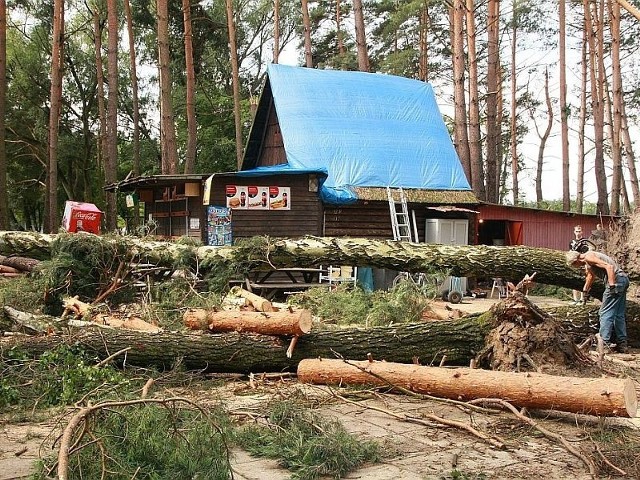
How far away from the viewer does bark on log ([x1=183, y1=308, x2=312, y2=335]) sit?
24.8ft

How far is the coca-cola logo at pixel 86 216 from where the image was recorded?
20.2 m

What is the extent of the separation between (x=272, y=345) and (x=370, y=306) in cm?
395

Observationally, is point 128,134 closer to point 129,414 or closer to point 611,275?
point 611,275

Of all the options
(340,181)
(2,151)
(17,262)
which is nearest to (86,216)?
(2,151)

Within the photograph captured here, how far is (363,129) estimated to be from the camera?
20.9m

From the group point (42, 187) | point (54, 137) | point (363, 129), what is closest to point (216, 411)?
point (363, 129)

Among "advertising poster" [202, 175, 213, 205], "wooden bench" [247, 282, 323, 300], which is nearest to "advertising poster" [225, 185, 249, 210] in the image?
"advertising poster" [202, 175, 213, 205]

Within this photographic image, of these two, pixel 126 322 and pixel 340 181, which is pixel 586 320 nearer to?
pixel 126 322

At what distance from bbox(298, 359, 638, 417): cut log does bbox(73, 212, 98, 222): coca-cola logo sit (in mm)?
14607

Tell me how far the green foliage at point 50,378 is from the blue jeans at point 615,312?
6603mm

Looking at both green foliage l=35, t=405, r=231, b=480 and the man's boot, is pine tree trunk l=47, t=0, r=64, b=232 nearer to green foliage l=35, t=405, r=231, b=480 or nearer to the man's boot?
the man's boot

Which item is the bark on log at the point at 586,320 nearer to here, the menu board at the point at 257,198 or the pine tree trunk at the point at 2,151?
the menu board at the point at 257,198

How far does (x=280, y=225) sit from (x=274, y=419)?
12369mm

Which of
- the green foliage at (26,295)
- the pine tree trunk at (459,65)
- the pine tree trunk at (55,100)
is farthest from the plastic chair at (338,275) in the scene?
the pine tree trunk at (55,100)
